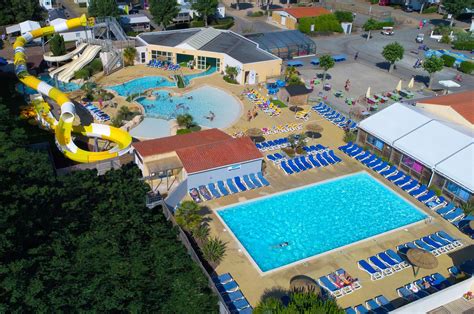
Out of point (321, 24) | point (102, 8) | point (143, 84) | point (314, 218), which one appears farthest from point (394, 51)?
point (102, 8)

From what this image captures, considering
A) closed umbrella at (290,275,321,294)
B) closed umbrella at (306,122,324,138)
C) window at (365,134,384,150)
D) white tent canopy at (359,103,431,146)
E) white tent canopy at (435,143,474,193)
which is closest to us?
closed umbrella at (290,275,321,294)

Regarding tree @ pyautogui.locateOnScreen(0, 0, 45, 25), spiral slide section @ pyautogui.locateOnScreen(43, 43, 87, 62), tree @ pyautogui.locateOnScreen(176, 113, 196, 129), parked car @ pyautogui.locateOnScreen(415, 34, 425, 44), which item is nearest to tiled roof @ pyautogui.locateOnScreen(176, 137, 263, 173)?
tree @ pyautogui.locateOnScreen(176, 113, 196, 129)

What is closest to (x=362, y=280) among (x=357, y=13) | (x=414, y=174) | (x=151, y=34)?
(x=414, y=174)

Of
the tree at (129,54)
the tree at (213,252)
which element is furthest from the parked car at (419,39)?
the tree at (213,252)

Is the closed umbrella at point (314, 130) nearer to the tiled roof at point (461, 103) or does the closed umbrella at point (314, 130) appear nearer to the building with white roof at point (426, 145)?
the building with white roof at point (426, 145)

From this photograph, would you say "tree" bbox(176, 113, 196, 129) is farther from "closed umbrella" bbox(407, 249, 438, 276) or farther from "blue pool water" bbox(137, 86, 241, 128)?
"closed umbrella" bbox(407, 249, 438, 276)
